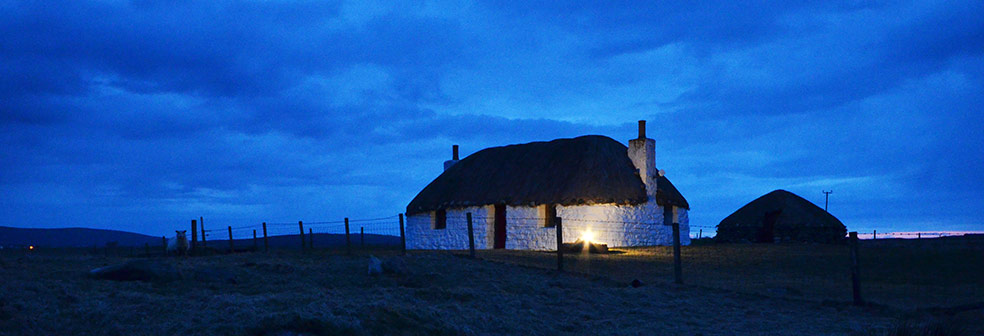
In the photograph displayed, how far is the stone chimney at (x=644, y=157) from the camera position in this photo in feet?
99.2

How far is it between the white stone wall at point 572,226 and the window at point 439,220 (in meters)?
0.87

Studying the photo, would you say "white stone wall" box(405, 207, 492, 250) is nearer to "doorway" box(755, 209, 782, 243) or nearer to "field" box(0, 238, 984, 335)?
"field" box(0, 238, 984, 335)

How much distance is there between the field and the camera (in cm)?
799

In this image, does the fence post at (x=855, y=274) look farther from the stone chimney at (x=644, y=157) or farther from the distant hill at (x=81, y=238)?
the distant hill at (x=81, y=238)

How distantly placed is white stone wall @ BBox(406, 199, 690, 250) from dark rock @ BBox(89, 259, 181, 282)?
19.1 meters

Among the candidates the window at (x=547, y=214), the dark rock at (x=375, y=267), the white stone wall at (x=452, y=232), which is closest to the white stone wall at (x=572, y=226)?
the white stone wall at (x=452, y=232)

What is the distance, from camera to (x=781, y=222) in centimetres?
3616

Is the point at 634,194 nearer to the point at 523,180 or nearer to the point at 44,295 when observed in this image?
the point at 523,180

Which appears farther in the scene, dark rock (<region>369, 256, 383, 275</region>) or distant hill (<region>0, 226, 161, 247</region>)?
distant hill (<region>0, 226, 161, 247</region>)

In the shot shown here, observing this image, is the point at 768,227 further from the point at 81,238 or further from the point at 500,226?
the point at 81,238

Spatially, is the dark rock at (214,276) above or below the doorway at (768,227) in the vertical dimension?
above

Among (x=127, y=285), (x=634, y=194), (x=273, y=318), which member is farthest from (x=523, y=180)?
(x=273, y=318)

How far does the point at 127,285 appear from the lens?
10.7 m

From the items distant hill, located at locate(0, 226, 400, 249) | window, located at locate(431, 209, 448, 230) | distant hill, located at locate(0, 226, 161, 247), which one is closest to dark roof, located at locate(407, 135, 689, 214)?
window, located at locate(431, 209, 448, 230)
